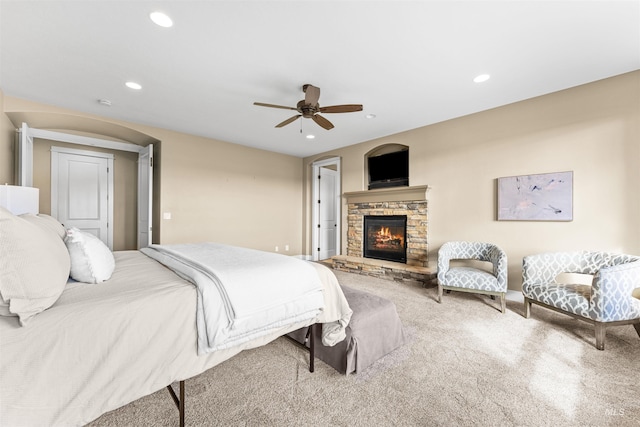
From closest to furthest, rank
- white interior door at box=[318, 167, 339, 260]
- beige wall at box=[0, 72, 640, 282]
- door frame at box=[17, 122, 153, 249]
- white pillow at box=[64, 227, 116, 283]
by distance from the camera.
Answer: white pillow at box=[64, 227, 116, 283], beige wall at box=[0, 72, 640, 282], door frame at box=[17, 122, 153, 249], white interior door at box=[318, 167, 339, 260]

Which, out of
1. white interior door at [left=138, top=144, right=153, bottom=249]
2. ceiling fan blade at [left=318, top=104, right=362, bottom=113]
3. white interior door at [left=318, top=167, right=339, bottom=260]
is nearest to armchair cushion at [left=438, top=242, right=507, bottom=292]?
ceiling fan blade at [left=318, top=104, right=362, bottom=113]

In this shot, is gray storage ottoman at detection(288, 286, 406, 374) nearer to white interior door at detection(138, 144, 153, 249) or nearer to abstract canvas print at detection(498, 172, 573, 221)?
abstract canvas print at detection(498, 172, 573, 221)

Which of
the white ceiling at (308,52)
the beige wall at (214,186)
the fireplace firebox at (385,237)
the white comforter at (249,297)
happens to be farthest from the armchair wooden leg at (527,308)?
the beige wall at (214,186)

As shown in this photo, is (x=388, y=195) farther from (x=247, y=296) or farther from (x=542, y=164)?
(x=247, y=296)

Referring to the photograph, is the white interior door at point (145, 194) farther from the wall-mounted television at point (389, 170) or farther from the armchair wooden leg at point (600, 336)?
the armchair wooden leg at point (600, 336)

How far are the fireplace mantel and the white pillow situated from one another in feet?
13.8

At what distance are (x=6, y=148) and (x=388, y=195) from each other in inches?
225

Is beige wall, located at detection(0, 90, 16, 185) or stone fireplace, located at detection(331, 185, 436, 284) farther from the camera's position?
stone fireplace, located at detection(331, 185, 436, 284)

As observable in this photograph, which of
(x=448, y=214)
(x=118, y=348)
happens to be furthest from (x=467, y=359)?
(x=448, y=214)

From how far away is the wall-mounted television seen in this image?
4.80m

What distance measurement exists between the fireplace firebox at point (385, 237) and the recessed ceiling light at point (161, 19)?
4.19m

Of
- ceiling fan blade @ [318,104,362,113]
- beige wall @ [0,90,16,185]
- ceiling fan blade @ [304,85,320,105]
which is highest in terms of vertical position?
ceiling fan blade @ [304,85,320,105]

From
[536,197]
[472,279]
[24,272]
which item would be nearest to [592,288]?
[472,279]

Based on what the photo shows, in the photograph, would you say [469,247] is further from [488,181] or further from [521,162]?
[521,162]
